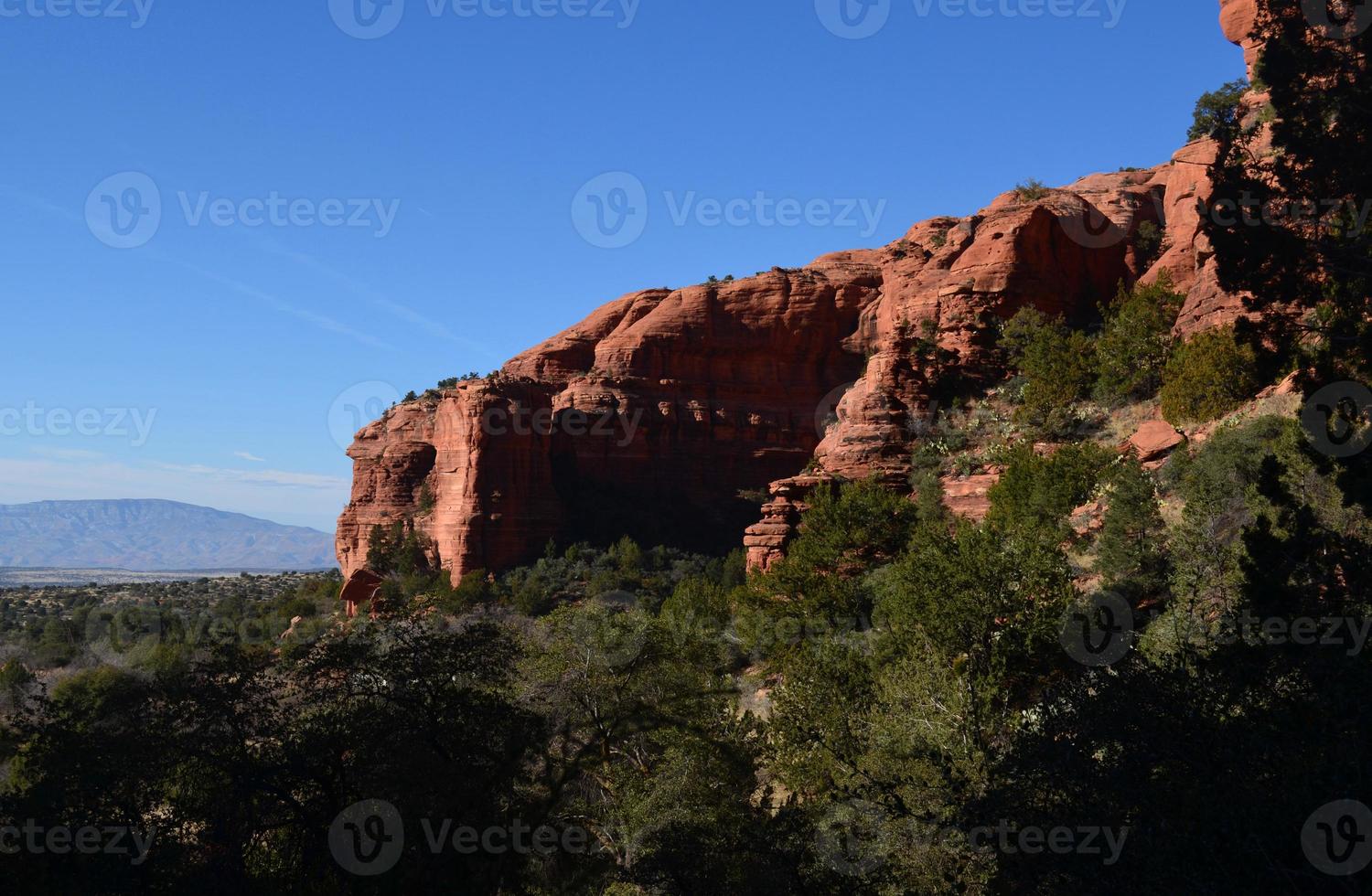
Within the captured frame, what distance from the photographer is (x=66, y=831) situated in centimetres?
1102

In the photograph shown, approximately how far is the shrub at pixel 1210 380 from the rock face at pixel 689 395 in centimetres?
1554

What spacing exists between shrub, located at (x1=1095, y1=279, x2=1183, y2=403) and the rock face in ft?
25.4

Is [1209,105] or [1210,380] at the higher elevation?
[1209,105]

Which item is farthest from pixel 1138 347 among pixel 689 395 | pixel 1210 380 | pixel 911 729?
pixel 689 395

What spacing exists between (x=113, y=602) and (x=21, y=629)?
18.0 m

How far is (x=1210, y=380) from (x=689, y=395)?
43355 millimetres

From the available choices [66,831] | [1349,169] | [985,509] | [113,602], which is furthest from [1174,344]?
[113,602]

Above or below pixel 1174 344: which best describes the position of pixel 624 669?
below

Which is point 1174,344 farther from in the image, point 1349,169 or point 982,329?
point 1349,169

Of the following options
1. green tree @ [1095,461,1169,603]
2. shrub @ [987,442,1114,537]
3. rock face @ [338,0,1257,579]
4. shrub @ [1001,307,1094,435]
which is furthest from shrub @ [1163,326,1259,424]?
rock face @ [338,0,1257,579]

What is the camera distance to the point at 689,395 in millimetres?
70000

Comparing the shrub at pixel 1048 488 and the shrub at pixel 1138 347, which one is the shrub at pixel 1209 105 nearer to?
the shrub at pixel 1138 347

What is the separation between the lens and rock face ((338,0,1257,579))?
48.8 metres

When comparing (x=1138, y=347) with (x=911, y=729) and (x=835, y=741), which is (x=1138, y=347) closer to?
(x=835, y=741)
